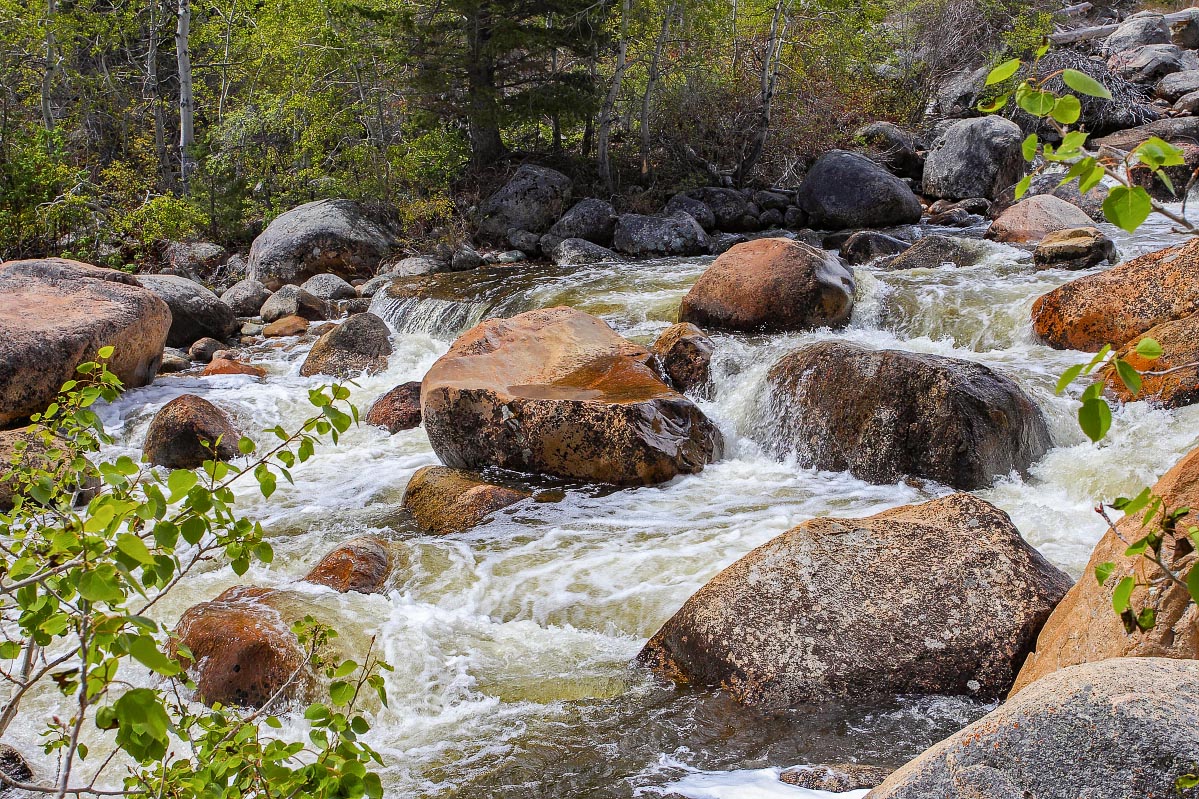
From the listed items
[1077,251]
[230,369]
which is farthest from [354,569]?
[1077,251]

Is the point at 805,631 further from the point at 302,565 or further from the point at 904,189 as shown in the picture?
the point at 904,189

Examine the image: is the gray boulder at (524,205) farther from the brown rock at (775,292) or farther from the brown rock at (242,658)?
the brown rock at (242,658)

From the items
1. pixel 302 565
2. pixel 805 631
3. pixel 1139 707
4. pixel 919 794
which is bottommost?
pixel 302 565

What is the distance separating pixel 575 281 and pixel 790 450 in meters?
6.77

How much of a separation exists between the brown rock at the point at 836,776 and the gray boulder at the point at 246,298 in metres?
12.5

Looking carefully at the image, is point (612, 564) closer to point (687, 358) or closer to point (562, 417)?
point (562, 417)

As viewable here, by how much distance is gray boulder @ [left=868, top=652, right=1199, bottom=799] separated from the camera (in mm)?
2182

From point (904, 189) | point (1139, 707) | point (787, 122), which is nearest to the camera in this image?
point (1139, 707)

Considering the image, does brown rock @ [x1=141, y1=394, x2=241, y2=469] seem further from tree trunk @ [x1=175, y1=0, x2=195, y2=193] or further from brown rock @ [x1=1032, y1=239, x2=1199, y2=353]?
tree trunk @ [x1=175, y1=0, x2=195, y2=193]

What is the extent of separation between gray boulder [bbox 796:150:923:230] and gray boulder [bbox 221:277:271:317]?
999 cm

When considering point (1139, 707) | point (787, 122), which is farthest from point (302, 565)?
point (787, 122)

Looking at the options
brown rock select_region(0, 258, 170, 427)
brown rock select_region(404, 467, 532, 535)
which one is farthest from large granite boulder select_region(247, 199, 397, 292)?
brown rock select_region(404, 467, 532, 535)

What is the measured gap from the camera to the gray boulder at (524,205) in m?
16.9

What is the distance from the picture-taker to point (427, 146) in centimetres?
1700
